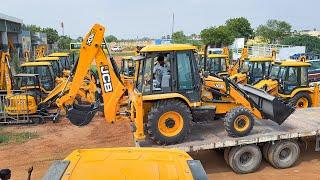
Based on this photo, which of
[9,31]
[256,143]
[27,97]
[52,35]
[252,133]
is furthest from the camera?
[52,35]

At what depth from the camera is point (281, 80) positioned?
13.9 meters

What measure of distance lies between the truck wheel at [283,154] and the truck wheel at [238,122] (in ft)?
2.62

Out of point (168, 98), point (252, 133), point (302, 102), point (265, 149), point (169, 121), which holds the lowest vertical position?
point (265, 149)

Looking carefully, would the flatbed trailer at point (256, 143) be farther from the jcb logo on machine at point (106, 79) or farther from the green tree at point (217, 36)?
the green tree at point (217, 36)

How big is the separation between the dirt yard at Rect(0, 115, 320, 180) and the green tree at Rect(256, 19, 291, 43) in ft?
161

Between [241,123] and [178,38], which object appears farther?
[178,38]

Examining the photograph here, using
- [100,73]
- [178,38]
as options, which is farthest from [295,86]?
[178,38]

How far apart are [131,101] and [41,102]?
7.03 meters

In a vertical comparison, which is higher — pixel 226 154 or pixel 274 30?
pixel 274 30

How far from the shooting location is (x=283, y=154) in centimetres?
904

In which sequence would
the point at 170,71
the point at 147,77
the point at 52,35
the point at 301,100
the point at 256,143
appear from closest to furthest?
the point at 170,71 < the point at 147,77 < the point at 256,143 < the point at 301,100 < the point at 52,35

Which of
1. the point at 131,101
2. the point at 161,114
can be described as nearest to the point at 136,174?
the point at 161,114

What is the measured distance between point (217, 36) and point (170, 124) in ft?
124

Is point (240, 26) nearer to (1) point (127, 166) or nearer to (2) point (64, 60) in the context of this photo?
(2) point (64, 60)
